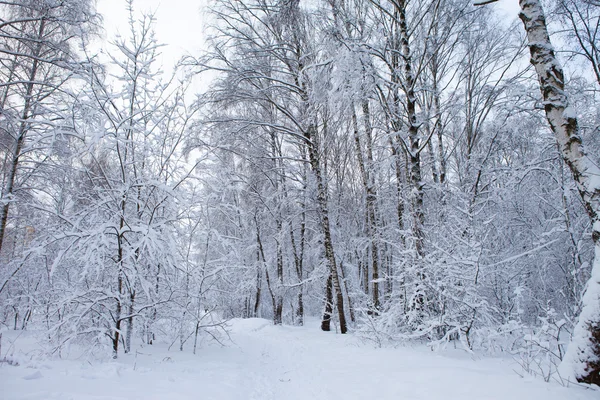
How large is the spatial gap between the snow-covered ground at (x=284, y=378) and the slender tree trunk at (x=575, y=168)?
0.29 meters

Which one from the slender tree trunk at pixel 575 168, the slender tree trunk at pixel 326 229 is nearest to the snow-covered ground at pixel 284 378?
the slender tree trunk at pixel 575 168

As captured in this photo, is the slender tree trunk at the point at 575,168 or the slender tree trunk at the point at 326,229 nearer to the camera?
the slender tree trunk at the point at 575,168

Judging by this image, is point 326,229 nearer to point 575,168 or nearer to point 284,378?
point 284,378

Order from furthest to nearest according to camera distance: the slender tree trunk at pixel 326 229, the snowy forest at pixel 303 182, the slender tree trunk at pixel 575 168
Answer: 1. the slender tree trunk at pixel 326 229
2. the snowy forest at pixel 303 182
3. the slender tree trunk at pixel 575 168

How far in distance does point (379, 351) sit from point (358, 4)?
935 cm

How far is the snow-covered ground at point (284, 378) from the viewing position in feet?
8.63

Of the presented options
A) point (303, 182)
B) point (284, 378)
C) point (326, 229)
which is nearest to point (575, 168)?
point (284, 378)

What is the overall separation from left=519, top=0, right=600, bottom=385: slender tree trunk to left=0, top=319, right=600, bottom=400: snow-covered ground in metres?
0.29

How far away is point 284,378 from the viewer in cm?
483

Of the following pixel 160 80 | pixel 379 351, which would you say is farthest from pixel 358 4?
pixel 379 351

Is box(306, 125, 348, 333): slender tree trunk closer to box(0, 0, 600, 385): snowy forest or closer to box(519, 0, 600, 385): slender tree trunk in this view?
box(0, 0, 600, 385): snowy forest

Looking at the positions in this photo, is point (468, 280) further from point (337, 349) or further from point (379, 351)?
point (337, 349)

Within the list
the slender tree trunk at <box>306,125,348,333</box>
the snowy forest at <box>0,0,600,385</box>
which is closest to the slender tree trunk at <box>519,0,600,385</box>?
the snowy forest at <box>0,0,600,385</box>

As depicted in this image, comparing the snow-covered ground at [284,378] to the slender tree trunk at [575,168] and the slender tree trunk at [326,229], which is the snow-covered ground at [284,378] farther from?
the slender tree trunk at [326,229]
